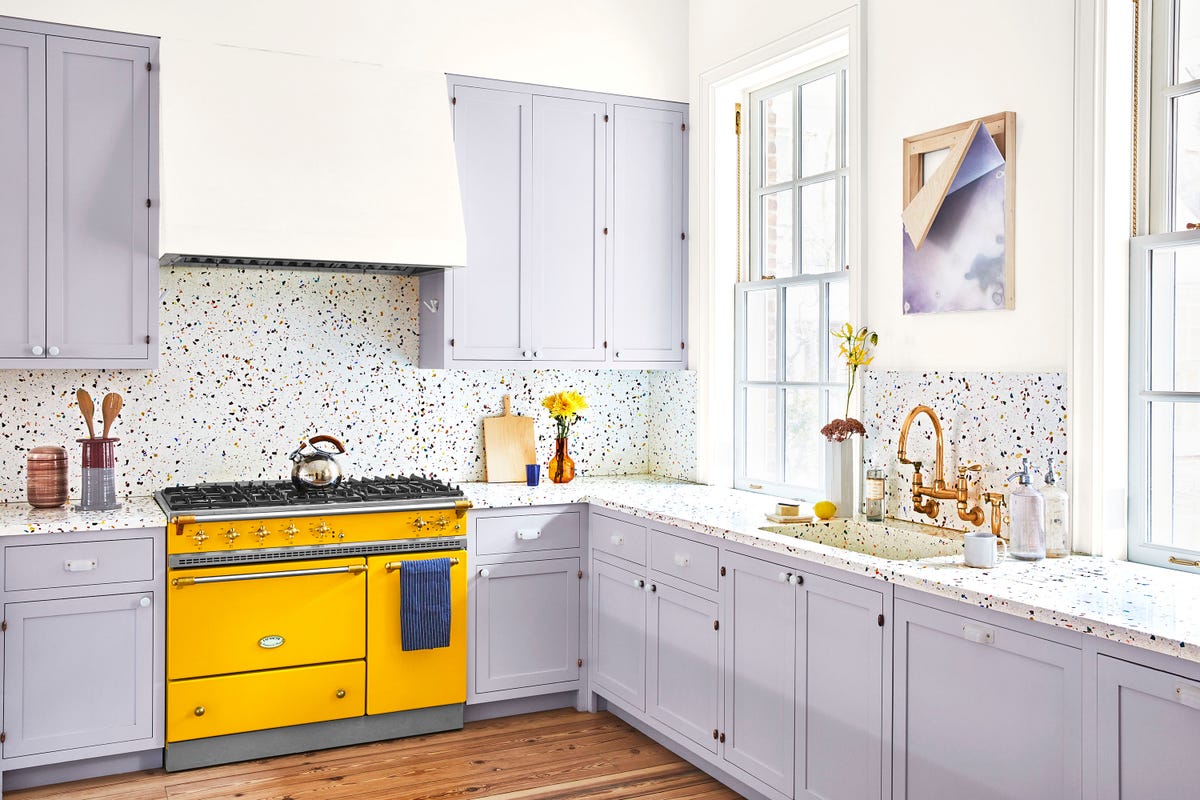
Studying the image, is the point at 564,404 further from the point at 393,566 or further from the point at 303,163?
the point at 303,163

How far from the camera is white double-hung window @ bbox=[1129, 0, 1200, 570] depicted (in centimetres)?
266

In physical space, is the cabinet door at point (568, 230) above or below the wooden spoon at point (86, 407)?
above

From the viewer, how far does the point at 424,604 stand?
381 centimetres

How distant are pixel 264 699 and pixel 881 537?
2.18 meters

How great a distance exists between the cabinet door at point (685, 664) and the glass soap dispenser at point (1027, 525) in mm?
1007

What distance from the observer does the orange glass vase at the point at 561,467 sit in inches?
180

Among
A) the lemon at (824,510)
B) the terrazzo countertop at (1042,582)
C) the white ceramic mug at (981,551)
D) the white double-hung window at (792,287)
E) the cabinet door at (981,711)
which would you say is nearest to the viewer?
the terrazzo countertop at (1042,582)

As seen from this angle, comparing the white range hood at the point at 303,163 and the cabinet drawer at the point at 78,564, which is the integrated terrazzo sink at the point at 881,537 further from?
the cabinet drawer at the point at 78,564

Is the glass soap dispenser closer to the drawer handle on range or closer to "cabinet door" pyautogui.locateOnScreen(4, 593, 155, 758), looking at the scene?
the drawer handle on range

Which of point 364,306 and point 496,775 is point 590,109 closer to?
point 364,306

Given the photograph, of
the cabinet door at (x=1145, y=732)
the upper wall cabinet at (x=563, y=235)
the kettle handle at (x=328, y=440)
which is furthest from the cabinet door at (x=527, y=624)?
the cabinet door at (x=1145, y=732)

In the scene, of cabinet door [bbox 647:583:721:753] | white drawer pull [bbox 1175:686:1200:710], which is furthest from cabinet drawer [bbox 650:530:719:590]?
white drawer pull [bbox 1175:686:1200:710]

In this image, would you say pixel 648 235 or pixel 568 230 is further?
pixel 648 235

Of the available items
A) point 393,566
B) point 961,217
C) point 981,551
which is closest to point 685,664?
point 393,566
